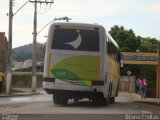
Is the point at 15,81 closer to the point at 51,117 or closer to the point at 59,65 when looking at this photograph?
the point at 59,65

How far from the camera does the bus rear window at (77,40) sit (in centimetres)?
2512

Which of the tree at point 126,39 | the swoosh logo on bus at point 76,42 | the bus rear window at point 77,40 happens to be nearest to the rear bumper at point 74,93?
the bus rear window at point 77,40

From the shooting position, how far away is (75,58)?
2508 centimetres

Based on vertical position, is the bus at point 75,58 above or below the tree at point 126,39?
below

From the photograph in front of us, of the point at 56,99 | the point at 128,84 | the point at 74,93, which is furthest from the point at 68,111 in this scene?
the point at 128,84

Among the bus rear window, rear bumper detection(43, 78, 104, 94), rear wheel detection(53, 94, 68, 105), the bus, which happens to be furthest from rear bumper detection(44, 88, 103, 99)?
the bus rear window

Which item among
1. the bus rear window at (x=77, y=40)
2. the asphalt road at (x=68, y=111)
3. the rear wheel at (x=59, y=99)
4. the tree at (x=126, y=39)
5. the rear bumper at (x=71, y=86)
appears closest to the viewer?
the asphalt road at (x=68, y=111)

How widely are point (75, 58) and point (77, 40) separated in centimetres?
80

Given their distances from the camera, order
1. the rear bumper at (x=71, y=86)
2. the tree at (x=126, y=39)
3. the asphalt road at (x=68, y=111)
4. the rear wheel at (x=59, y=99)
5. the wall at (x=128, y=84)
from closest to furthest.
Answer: the asphalt road at (x=68, y=111)
the rear bumper at (x=71, y=86)
the rear wheel at (x=59, y=99)
the wall at (x=128, y=84)
the tree at (x=126, y=39)

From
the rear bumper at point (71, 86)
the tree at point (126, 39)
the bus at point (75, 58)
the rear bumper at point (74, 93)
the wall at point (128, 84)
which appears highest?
the tree at point (126, 39)

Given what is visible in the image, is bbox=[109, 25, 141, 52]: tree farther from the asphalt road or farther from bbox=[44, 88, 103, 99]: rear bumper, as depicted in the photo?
the asphalt road

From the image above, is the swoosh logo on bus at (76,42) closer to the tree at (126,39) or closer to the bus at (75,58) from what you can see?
the bus at (75,58)

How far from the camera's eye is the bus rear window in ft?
82.4

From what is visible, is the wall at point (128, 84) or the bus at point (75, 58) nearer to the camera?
the bus at point (75, 58)
